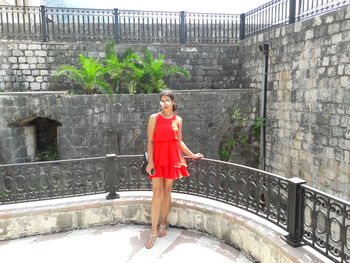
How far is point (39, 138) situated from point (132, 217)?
6563 mm

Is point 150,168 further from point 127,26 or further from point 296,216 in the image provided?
point 127,26

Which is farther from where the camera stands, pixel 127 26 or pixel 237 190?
pixel 127 26

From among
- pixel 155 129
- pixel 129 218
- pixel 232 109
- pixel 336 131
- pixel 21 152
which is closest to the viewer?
pixel 155 129

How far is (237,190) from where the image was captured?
4.26m

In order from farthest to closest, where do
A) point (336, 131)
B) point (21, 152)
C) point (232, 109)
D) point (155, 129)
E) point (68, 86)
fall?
point (68, 86), point (232, 109), point (21, 152), point (336, 131), point (155, 129)

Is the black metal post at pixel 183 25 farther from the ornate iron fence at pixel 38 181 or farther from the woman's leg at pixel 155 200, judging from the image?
the woman's leg at pixel 155 200

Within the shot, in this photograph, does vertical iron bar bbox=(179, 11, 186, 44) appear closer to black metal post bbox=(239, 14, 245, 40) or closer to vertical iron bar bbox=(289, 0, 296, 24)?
black metal post bbox=(239, 14, 245, 40)

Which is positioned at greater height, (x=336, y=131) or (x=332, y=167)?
(x=336, y=131)

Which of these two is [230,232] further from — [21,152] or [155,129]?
[21,152]

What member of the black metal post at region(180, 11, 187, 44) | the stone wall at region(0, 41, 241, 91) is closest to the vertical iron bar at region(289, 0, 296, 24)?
the stone wall at region(0, 41, 241, 91)

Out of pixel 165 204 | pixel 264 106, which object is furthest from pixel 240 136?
pixel 165 204

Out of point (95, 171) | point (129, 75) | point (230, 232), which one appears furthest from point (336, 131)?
point (129, 75)

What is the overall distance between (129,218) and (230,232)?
168 centimetres

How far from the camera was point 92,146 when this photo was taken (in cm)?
839
